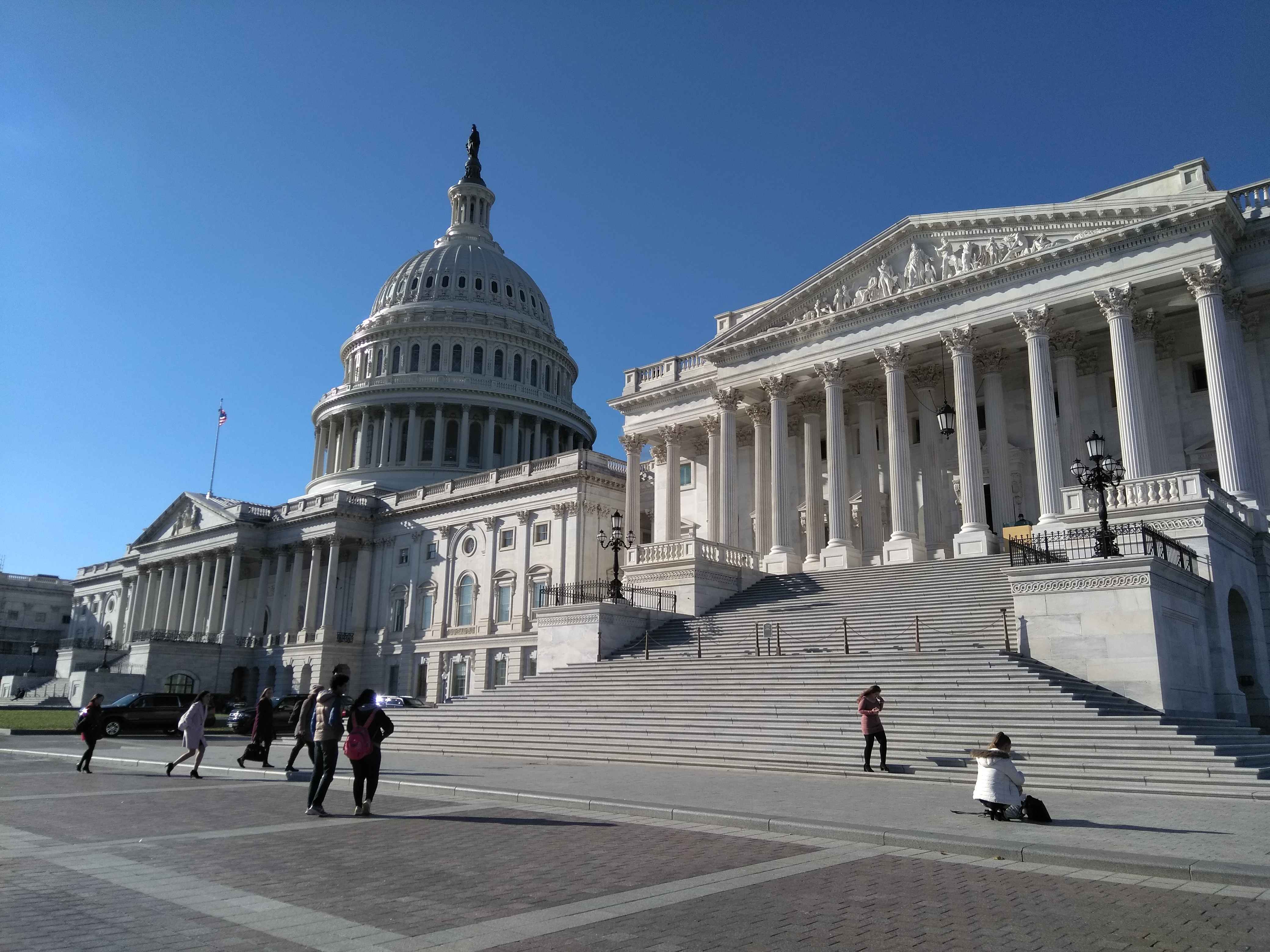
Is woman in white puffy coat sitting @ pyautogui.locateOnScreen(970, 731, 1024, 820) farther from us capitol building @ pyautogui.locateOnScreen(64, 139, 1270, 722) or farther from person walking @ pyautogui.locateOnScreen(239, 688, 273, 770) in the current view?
person walking @ pyautogui.locateOnScreen(239, 688, 273, 770)

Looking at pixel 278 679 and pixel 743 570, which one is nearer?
pixel 743 570

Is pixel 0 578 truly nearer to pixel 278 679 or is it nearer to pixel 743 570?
pixel 278 679

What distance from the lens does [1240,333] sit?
34.4m

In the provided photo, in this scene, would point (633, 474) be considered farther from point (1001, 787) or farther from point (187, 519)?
point (187, 519)

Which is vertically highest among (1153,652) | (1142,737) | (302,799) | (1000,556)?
(1000,556)

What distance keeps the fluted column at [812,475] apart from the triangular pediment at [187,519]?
57.6 metres

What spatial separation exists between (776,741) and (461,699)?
1430 centimetres

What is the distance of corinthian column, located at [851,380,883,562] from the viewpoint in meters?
42.7

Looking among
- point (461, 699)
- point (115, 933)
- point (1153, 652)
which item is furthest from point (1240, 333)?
point (115, 933)

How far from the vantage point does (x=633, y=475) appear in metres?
50.9

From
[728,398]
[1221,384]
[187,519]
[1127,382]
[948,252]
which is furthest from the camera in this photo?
[187,519]

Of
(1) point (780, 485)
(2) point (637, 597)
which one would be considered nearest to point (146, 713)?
(2) point (637, 597)

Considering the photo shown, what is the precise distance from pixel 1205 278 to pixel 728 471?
67.3 ft

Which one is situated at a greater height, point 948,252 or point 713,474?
point 948,252
